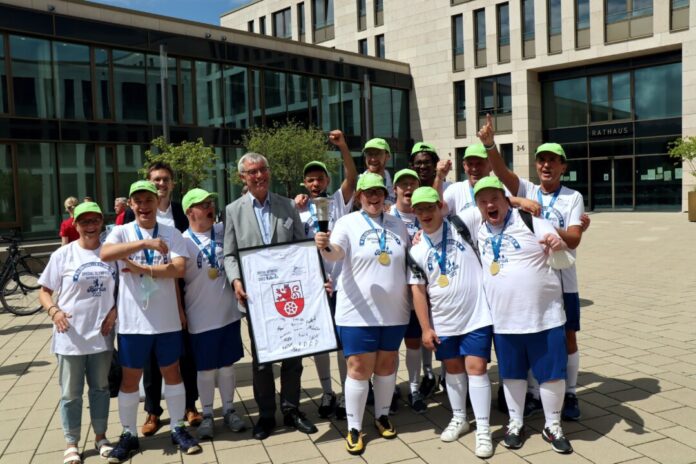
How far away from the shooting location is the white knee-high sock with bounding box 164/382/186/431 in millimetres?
4316

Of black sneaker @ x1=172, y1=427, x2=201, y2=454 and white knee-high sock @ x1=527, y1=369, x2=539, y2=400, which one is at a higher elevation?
white knee-high sock @ x1=527, y1=369, x2=539, y2=400

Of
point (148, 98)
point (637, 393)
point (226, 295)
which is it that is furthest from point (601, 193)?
point (226, 295)

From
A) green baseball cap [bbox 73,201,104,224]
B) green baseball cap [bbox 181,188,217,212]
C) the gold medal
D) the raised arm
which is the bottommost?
the gold medal

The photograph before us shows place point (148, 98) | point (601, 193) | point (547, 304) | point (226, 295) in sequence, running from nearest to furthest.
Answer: point (547, 304) < point (226, 295) < point (148, 98) < point (601, 193)

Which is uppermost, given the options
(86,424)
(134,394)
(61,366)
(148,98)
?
(148,98)

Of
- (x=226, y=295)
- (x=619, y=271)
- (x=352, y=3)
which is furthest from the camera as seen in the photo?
(x=352, y=3)

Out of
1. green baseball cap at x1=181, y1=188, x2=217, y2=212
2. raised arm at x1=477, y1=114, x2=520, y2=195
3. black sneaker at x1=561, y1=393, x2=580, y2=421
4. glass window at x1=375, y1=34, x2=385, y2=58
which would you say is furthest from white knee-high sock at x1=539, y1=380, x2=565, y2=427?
glass window at x1=375, y1=34, x2=385, y2=58

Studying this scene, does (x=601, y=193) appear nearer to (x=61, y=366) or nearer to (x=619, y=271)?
(x=619, y=271)

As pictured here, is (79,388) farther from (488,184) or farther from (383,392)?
(488,184)

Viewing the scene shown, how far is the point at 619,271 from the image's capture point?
1217 cm

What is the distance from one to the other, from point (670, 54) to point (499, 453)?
29.9 metres

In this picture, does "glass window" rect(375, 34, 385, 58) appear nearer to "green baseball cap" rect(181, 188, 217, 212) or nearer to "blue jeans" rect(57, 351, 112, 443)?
"green baseball cap" rect(181, 188, 217, 212)

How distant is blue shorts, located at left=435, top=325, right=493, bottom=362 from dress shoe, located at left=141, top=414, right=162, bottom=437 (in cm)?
241

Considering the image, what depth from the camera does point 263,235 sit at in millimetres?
4656
